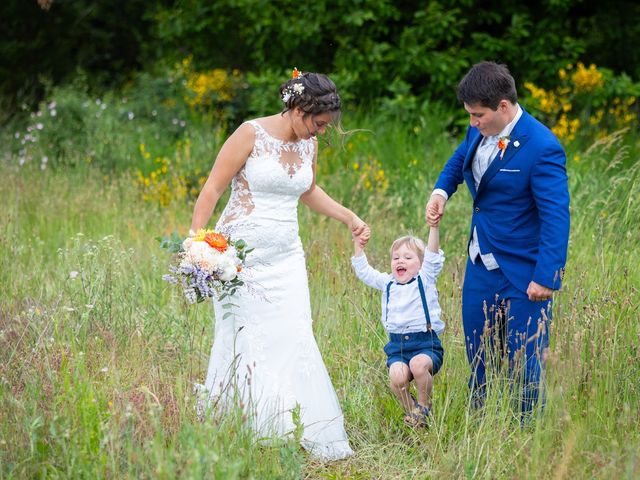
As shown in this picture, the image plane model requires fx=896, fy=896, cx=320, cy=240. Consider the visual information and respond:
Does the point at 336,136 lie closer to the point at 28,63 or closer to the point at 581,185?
the point at 581,185

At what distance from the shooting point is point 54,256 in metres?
7.26

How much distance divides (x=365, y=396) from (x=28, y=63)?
44.5 ft

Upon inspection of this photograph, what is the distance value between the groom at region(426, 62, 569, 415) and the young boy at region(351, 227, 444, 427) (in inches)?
6.7

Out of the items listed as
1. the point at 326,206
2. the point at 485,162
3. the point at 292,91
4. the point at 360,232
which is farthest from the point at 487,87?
the point at 326,206

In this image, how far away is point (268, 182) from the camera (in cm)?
445

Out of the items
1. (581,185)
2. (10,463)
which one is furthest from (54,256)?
(581,185)

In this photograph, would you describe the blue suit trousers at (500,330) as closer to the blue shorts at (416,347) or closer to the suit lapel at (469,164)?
the blue shorts at (416,347)

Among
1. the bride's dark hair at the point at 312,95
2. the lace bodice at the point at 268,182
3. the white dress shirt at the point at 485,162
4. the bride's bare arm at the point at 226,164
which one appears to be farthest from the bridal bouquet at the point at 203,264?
the white dress shirt at the point at 485,162

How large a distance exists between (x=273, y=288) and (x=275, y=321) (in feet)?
0.55

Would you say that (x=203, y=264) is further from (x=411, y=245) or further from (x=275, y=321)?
(x=411, y=245)

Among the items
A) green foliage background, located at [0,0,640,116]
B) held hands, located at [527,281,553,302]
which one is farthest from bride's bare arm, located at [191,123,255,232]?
green foliage background, located at [0,0,640,116]

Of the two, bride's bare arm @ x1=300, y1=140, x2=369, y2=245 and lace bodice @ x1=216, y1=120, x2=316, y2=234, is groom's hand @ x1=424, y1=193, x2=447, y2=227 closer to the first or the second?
bride's bare arm @ x1=300, y1=140, x2=369, y2=245

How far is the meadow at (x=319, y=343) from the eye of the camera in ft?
11.9

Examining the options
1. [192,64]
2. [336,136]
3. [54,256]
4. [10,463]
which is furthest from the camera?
[192,64]
